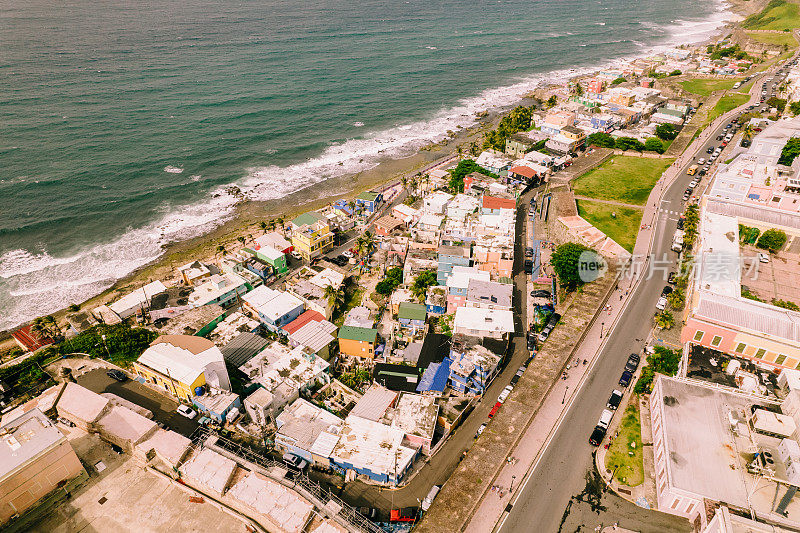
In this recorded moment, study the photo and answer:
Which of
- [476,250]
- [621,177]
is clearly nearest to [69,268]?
[476,250]

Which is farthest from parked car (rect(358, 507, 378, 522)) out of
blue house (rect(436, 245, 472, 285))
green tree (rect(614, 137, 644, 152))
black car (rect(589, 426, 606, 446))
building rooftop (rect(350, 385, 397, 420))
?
green tree (rect(614, 137, 644, 152))

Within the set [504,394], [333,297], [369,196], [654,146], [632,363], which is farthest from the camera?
[654,146]

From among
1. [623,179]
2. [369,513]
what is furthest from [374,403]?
[623,179]

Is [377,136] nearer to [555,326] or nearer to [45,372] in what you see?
[555,326]

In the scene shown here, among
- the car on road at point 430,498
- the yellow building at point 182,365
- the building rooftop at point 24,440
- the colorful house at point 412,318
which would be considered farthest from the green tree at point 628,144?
the building rooftop at point 24,440

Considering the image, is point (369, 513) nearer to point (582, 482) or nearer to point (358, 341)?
point (582, 482)
